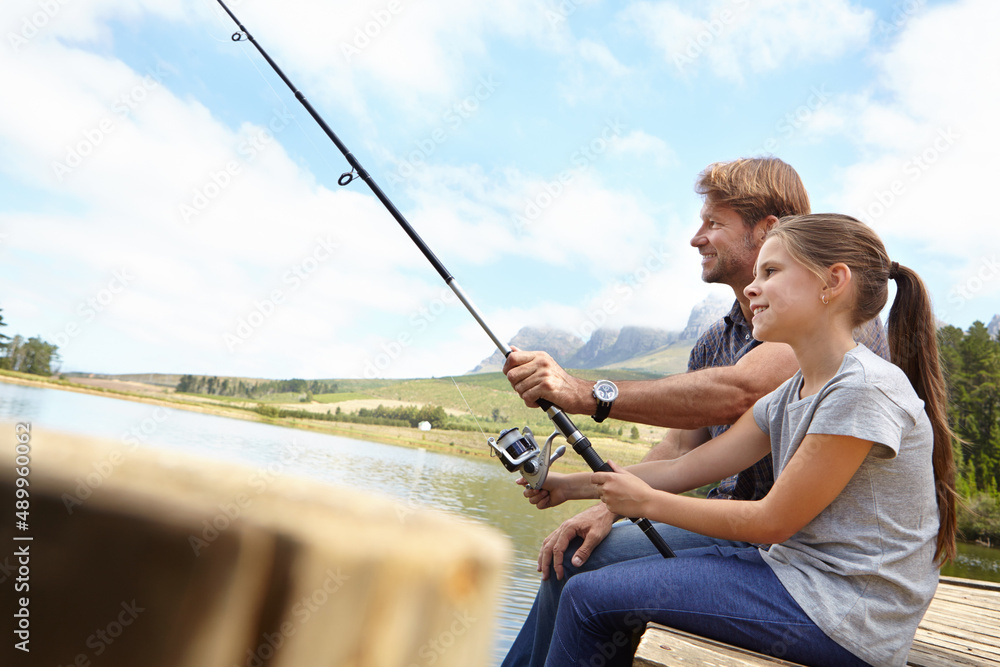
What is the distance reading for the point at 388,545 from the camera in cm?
179

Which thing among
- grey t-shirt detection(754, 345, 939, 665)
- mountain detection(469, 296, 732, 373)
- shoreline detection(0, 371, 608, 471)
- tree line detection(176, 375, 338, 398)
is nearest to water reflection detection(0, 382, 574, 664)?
grey t-shirt detection(754, 345, 939, 665)

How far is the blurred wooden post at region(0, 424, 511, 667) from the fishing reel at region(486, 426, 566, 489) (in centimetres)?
32

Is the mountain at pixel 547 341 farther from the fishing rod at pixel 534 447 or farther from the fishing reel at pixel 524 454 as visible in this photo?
the fishing reel at pixel 524 454

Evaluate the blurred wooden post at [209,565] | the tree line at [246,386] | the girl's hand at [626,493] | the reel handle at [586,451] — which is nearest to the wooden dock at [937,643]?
the girl's hand at [626,493]

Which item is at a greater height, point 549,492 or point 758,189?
point 758,189

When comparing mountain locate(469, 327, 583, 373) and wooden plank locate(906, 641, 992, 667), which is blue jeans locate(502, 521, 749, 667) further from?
mountain locate(469, 327, 583, 373)

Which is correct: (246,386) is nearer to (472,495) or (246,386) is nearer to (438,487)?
(438,487)

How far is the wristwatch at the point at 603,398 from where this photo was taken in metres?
2.17

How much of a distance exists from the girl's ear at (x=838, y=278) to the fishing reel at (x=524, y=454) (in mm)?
953

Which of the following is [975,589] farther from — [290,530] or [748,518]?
[290,530]

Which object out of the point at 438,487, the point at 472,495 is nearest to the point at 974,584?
the point at 472,495

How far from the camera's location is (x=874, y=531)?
1244 mm

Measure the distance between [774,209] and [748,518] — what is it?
1543 millimetres

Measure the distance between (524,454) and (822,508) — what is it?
98cm
